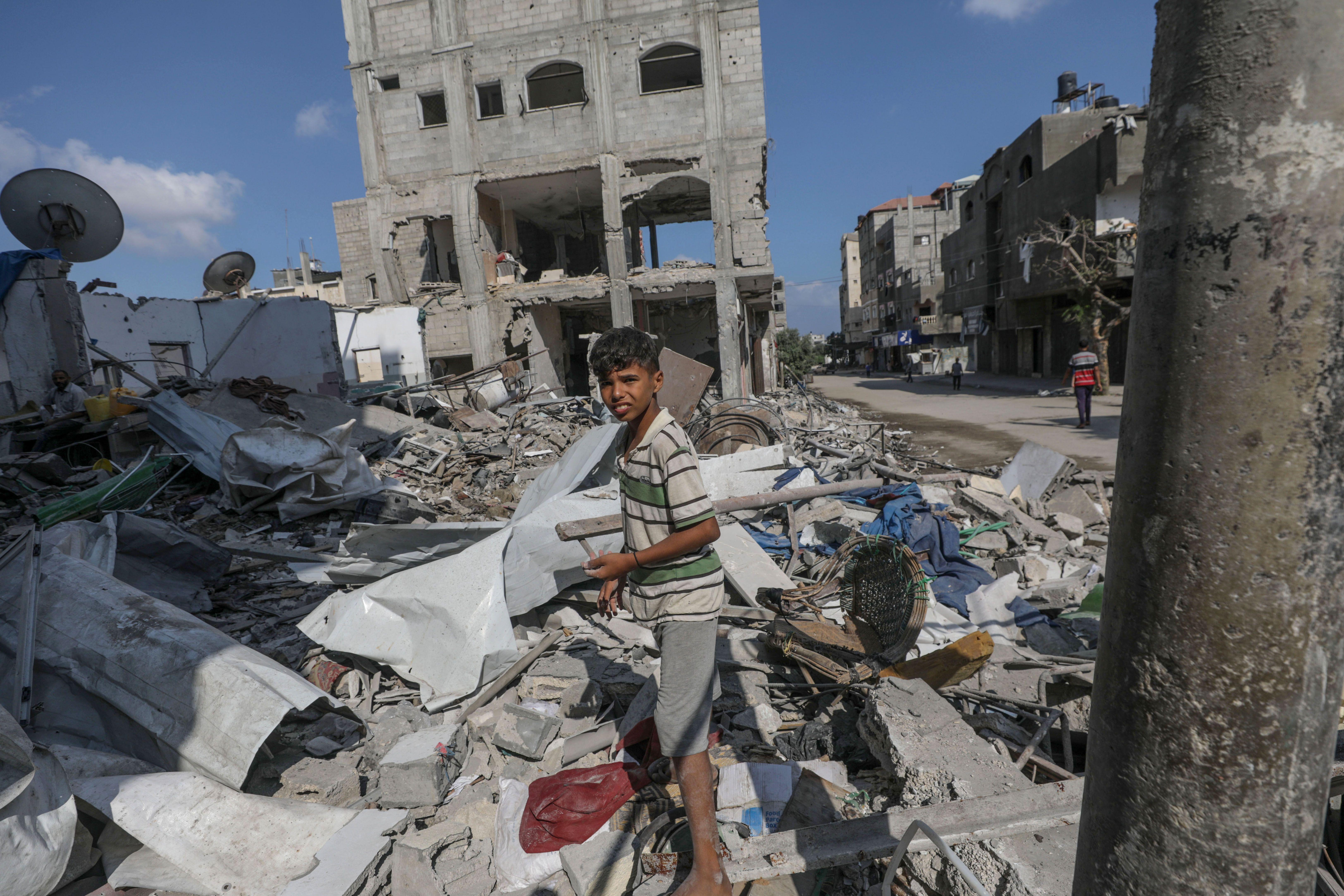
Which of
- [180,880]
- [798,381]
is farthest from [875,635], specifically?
[798,381]

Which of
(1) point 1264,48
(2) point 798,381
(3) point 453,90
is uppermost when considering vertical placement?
(3) point 453,90

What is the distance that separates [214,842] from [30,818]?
0.55m

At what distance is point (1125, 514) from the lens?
2.97ft

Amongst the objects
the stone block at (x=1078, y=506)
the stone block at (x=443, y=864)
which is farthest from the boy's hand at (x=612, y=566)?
the stone block at (x=1078, y=506)

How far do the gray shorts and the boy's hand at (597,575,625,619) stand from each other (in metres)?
0.29

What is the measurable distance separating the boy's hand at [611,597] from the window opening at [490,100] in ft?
62.5

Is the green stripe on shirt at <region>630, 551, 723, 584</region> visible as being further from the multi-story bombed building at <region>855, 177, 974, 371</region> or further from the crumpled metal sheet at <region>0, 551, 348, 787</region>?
the multi-story bombed building at <region>855, 177, 974, 371</region>

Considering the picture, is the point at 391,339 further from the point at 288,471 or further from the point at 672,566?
the point at 672,566

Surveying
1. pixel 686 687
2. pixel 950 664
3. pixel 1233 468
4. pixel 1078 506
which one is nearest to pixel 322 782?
pixel 686 687

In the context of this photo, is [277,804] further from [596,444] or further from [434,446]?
[434,446]

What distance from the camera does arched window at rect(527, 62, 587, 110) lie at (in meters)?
18.2

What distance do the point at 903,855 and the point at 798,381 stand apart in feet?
91.4

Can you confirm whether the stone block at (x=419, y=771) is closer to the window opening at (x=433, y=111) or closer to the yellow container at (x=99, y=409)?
the yellow container at (x=99, y=409)

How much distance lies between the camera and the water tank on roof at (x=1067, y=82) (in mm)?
32094
